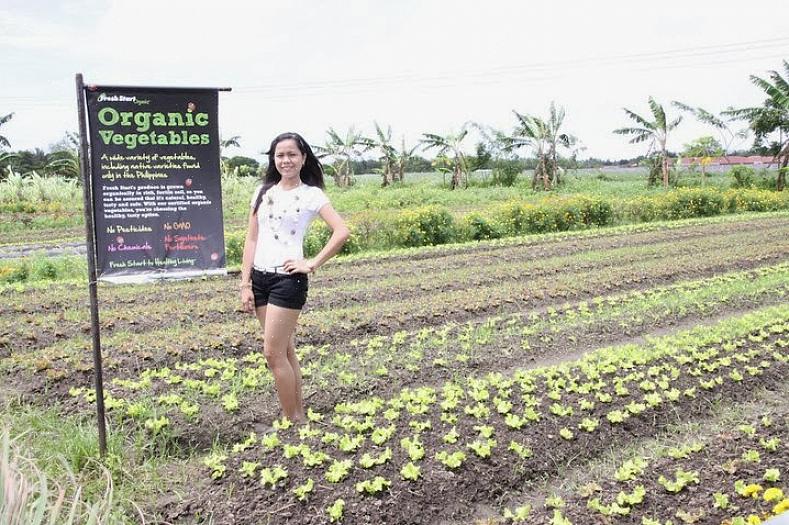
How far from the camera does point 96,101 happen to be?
159 inches

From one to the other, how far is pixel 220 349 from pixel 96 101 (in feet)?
11.7

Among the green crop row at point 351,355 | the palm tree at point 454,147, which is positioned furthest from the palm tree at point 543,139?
the green crop row at point 351,355

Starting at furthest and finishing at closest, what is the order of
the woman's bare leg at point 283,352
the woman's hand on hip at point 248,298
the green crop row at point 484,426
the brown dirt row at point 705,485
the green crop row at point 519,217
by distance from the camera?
1. the green crop row at point 519,217
2. the woman's hand on hip at point 248,298
3. the woman's bare leg at point 283,352
4. the green crop row at point 484,426
5. the brown dirt row at point 705,485

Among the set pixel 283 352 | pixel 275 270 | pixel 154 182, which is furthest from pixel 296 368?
pixel 154 182

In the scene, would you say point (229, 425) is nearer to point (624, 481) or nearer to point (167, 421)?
point (167, 421)

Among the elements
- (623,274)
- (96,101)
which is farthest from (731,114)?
(96,101)

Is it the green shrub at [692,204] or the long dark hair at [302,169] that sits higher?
the long dark hair at [302,169]

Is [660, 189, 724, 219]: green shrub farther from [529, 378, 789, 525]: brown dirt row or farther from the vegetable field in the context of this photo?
[529, 378, 789, 525]: brown dirt row

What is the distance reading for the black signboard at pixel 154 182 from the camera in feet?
13.4

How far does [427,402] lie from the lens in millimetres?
5129

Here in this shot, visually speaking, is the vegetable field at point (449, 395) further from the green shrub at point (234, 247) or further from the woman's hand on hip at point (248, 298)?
the green shrub at point (234, 247)

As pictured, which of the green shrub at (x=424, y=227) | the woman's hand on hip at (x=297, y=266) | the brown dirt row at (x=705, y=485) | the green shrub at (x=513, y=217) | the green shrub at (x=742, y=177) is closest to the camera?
the brown dirt row at (x=705, y=485)

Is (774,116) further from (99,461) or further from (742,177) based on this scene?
(99,461)

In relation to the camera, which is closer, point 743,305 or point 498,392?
point 498,392
